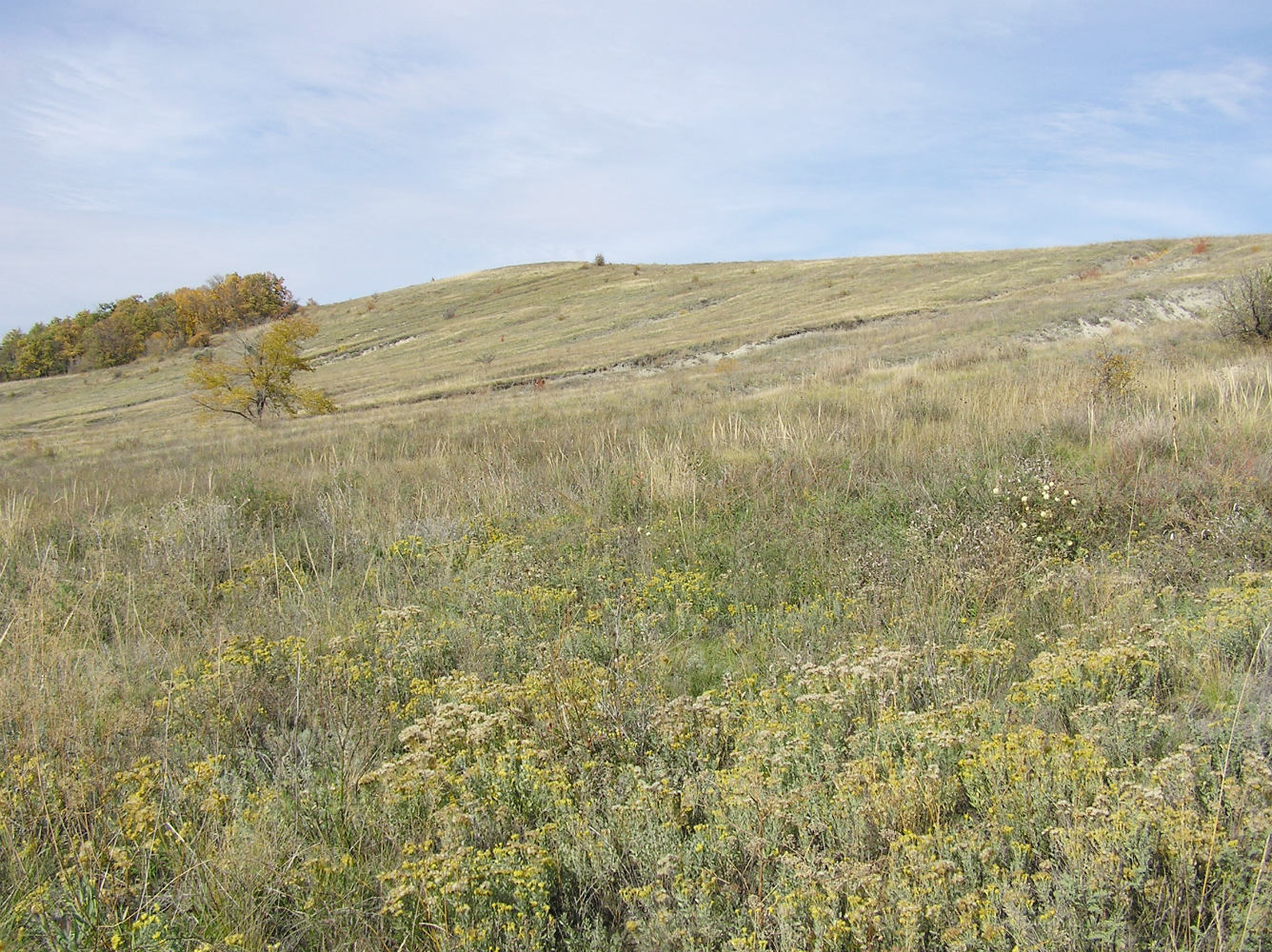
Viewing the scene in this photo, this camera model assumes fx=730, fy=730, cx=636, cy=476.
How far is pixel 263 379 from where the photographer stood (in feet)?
93.9

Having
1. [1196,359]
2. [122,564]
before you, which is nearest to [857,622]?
[122,564]

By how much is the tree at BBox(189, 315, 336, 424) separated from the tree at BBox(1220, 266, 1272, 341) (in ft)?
92.4

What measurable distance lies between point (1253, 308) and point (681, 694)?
1531 cm

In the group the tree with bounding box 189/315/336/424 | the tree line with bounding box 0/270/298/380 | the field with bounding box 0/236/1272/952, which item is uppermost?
the tree line with bounding box 0/270/298/380

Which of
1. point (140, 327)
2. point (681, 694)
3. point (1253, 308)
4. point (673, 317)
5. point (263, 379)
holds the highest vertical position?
point (140, 327)

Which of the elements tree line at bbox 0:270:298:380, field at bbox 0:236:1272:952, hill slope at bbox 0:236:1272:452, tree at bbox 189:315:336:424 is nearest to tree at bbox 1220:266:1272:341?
hill slope at bbox 0:236:1272:452

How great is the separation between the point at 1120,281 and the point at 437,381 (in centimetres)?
3029

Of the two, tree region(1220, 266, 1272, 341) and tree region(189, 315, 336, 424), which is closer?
tree region(1220, 266, 1272, 341)

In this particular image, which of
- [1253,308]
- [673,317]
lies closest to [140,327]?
[673,317]

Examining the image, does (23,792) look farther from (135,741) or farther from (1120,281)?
(1120,281)

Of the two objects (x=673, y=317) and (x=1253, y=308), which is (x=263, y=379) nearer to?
(x=673, y=317)

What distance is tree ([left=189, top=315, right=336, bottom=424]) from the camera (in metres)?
28.3

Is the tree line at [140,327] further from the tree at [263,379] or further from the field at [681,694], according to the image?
the field at [681,694]

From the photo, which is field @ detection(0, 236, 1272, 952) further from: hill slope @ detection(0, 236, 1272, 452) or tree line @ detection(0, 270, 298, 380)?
tree line @ detection(0, 270, 298, 380)
